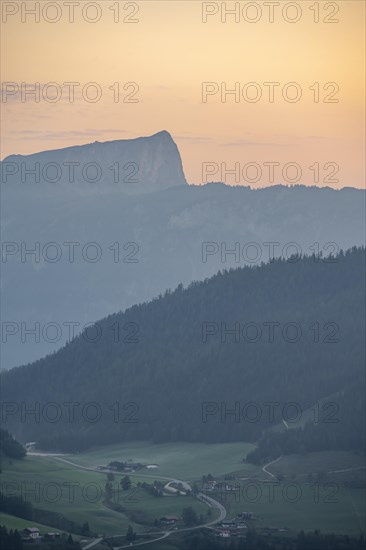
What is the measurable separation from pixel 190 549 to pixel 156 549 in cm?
347

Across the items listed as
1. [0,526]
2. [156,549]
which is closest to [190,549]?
[156,549]

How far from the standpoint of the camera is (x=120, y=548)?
19838 cm

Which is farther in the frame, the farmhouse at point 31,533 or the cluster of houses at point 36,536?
the farmhouse at point 31,533

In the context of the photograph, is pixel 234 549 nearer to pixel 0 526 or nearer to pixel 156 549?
pixel 156 549

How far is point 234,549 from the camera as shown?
199 metres

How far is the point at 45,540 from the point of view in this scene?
195m

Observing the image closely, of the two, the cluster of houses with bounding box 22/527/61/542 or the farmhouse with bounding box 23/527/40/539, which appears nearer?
the cluster of houses with bounding box 22/527/61/542

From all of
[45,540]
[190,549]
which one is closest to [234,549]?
[190,549]

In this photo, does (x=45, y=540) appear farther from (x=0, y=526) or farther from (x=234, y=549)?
(x=234, y=549)

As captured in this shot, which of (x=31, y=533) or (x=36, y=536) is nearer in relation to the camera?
(x=36, y=536)

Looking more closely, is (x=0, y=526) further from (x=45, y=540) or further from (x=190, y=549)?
(x=190, y=549)

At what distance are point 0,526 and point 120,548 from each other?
1216cm

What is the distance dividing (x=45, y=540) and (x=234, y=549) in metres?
19.2

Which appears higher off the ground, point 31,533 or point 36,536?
point 31,533
